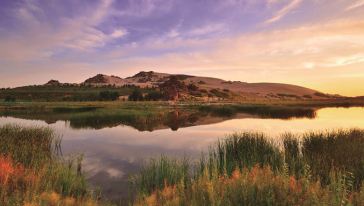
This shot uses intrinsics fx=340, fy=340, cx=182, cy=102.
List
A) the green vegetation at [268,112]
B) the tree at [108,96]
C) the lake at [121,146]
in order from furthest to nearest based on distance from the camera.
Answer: the tree at [108,96] → the green vegetation at [268,112] → the lake at [121,146]

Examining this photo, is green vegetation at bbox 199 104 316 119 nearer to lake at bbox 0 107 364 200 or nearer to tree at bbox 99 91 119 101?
lake at bbox 0 107 364 200

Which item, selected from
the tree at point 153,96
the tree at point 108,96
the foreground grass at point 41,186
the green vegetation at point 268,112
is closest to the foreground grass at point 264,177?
the foreground grass at point 41,186

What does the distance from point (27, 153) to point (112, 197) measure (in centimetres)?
461

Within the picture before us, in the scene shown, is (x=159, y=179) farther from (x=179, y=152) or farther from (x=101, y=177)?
(x=179, y=152)

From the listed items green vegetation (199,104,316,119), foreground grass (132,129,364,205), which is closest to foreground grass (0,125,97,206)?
foreground grass (132,129,364,205)

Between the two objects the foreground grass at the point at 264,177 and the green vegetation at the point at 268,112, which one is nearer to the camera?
the foreground grass at the point at 264,177

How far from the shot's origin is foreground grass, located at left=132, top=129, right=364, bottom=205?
25.5 ft

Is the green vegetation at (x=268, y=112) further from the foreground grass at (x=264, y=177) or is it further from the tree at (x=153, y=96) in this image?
the foreground grass at (x=264, y=177)

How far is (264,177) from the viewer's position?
9234 millimetres

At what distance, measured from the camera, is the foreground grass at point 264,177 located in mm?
7773

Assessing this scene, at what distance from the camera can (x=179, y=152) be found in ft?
74.1

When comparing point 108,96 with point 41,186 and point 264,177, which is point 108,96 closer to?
point 41,186

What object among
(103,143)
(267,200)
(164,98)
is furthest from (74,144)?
(164,98)

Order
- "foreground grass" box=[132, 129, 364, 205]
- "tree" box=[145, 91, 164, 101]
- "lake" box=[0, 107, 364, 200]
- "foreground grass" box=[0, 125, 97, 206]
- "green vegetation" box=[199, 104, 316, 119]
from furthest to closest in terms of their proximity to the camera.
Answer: "tree" box=[145, 91, 164, 101], "green vegetation" box=[199, 104, 316, 119], "lake" box=[0, 107, 364, 200], "foreground grass" box=[0, 125, 97, 206], "foreground grass" box=[132, 129, 364, 205]
